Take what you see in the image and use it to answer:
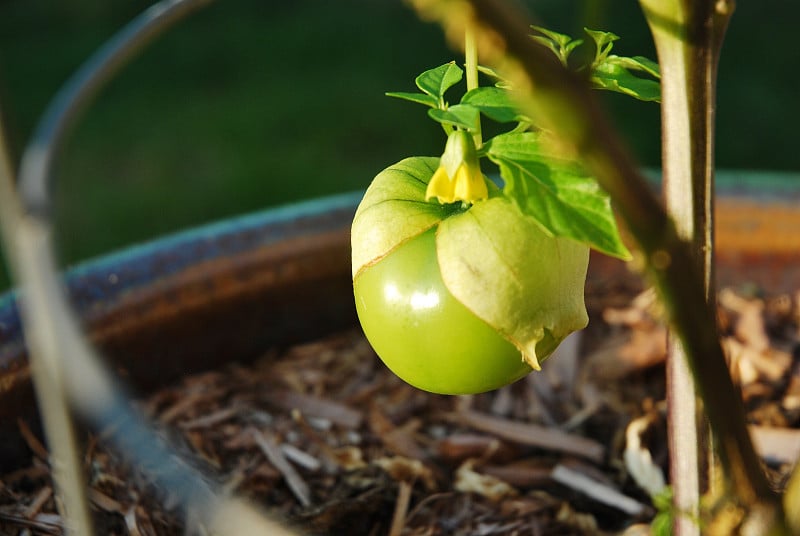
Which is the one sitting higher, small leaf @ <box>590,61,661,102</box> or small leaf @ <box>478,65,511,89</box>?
small leaf @ <box>478,65,511,89</box>

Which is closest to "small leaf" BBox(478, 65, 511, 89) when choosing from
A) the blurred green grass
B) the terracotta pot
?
the terracotta pot

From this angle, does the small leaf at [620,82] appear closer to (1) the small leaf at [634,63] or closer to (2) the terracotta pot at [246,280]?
(1) the small leaf at [634,63]

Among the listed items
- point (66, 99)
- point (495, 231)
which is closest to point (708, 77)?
point (495, 231)

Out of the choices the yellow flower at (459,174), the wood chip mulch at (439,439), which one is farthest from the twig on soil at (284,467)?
the yellow flower at (459,174)

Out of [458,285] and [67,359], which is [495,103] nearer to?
[458,285]

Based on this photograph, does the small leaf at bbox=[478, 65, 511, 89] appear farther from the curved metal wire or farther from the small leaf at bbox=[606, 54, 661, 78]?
the curved metal wire

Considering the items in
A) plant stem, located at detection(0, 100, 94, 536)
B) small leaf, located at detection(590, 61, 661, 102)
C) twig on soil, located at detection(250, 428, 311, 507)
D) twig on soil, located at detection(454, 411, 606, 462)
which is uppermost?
small leaf, located at detection(590, 61, 661, 102)
